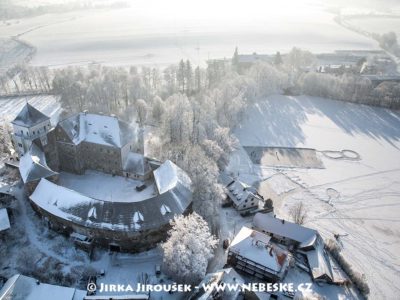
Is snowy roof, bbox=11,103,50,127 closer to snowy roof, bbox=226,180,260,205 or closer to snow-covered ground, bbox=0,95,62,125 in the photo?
snow-covered ground, bbox=0,95,62,125

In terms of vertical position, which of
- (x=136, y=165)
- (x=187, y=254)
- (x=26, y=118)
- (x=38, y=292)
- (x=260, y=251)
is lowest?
(x=260, y=251)

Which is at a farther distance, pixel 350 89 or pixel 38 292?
pixel 350 89

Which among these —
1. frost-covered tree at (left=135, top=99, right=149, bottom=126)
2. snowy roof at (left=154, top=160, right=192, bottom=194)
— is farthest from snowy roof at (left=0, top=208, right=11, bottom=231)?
frost-covered tree at (left=135, top=99, right=149, bottom=126)

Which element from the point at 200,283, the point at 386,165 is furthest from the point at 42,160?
the point at 386,165

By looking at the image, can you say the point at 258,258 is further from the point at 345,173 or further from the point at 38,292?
the point at 345,173

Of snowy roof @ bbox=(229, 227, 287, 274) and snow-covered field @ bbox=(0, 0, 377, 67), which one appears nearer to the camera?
snowy roof @ bbox=(229, 227, 287, 274)

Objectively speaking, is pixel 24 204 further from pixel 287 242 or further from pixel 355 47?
pixel 355 47

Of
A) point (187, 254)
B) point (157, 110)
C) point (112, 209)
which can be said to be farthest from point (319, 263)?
point (157, 110)
